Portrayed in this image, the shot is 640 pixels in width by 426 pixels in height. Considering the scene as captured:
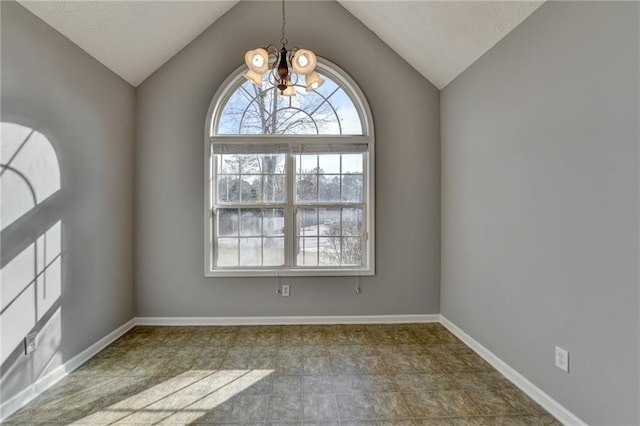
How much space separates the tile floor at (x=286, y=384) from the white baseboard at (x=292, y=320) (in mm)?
238

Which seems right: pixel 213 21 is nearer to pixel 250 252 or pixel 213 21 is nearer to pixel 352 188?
pixel 352 188

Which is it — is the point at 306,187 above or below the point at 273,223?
above

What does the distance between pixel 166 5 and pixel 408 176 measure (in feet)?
9.01

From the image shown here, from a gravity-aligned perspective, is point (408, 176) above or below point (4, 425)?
above

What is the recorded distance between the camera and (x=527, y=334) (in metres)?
2.18

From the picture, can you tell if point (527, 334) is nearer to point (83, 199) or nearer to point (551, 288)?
point (551, 288)

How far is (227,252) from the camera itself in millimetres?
3473

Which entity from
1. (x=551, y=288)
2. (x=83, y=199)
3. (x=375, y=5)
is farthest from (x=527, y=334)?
(x=83, y=199)

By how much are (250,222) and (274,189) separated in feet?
1.47

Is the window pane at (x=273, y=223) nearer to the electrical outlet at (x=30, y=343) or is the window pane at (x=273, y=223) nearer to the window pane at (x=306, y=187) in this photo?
the window pane at (x=306, y=187)

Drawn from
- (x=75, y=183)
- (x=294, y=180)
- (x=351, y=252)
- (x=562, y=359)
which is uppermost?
(x=294, y=180)

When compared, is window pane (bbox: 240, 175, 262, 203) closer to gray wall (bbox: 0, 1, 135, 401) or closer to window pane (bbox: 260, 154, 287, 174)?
window pane (bbox: 260, 154, 287, 174)

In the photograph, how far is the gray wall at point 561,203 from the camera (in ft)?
5.04

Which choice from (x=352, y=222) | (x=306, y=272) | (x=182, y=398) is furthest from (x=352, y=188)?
(x=182, y=398)
